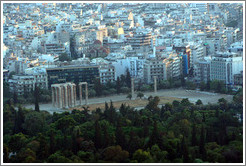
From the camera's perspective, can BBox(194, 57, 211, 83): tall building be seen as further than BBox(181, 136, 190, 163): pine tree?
Yes

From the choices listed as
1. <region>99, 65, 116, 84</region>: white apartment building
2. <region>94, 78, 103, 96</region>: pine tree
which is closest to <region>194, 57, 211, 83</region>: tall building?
<region>99, 65, 116, 84</region>: white apartment building

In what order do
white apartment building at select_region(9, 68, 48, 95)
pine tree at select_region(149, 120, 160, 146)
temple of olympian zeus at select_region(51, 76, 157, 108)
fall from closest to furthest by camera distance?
pine tree at select_region(149, 120, 160, 146), temple of olympian zeus at select_region(51, 76, 157, 108), white apartment building at select_region(9, 68, 48, 95)

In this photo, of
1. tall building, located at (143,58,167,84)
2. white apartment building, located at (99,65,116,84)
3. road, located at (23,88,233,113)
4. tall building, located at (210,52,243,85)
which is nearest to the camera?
road, located at (23,88,233,113)

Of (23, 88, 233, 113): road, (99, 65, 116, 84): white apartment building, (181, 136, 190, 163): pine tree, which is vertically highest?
(99, 65, 116, 84): white apartment building

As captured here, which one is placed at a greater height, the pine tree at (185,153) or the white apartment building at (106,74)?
the white apartment building at (106,74)

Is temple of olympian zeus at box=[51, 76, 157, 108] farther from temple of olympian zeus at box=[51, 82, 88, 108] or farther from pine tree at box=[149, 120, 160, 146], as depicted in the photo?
pine tree at box=[149, 120, 160, 146]

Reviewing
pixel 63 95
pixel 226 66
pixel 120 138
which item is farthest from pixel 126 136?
pixel 226 66

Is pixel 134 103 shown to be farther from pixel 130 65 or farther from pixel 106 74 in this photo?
pixel 130 65

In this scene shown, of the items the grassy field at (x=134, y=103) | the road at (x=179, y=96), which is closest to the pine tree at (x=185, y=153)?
the grassy field at (x=134, y=103)

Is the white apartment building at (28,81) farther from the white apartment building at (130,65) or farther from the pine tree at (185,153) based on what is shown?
the pine tree at (185,153)

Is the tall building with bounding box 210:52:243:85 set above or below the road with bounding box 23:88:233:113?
above
